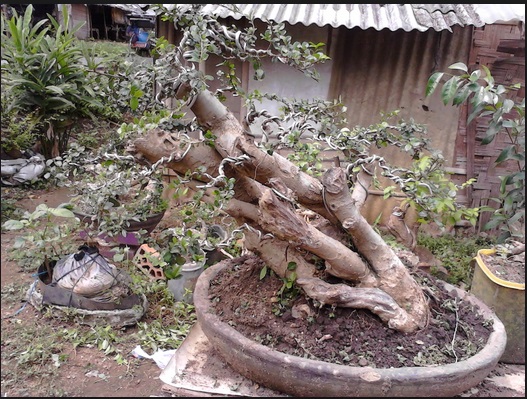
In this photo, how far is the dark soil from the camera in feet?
6.20

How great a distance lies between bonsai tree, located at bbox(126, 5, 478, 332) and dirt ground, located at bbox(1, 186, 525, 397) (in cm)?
45

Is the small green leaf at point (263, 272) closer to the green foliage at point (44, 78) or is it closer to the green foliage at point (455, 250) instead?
the green foliage at point (455, 250)

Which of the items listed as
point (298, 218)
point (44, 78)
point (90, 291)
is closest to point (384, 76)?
point (298, 218)

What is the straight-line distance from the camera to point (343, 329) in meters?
2.02

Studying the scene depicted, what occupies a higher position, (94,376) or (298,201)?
(298,201)

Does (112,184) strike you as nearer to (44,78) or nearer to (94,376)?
(94,376)

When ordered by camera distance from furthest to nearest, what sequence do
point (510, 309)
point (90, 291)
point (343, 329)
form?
point (90, 291) → point (510, 309) → point (343, 329)

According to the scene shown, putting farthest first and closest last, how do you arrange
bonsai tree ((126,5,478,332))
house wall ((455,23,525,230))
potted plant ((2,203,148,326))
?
house wall ((455,23,525,230)), potted plant ((2,203,148,326)), bonsai tree ((126,5,478,332))

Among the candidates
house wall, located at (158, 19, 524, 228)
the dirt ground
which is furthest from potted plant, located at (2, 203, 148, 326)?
house wall, located at (158, 19, 524, 228)

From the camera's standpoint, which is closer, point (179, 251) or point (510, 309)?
point (179, 251)

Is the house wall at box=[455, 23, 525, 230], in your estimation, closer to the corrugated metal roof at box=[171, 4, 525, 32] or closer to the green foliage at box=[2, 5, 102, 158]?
the corrugated metal roof at box=[171, 4, 525, 32]

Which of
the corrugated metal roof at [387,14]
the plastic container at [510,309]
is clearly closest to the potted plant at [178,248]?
the plastic container at [510,309]

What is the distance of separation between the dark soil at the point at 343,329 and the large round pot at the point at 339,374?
103 millimetres

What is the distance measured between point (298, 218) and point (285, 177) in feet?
0.66
